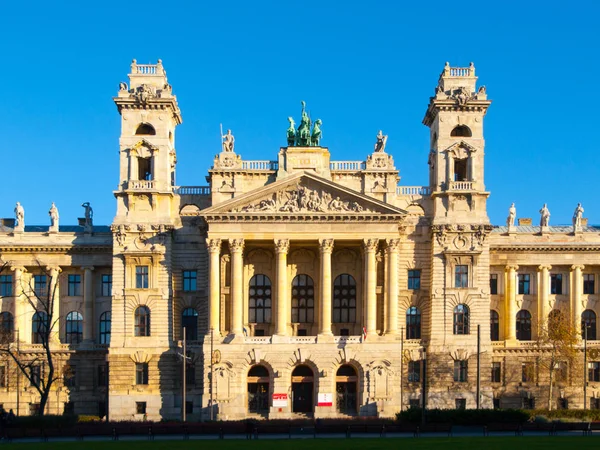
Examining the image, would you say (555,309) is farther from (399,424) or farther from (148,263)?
(148,263)

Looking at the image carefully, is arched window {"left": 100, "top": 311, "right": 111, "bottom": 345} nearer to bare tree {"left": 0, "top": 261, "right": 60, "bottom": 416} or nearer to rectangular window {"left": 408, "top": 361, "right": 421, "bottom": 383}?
bare tree {"left": 0, "top": 261, "right": 60, "bottom": 416}

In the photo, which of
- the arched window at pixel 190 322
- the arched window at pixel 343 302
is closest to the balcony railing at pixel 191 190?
the arched window at pixel 190 322

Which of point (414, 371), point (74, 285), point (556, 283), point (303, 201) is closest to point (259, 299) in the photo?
point (303, 201)

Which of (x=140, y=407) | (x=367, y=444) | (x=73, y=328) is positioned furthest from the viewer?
(x=73, y=328)

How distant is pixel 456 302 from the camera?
282ft

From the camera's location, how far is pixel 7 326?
302ft

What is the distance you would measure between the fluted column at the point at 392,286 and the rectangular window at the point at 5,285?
37701 millimetres

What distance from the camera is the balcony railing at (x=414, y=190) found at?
292 feet

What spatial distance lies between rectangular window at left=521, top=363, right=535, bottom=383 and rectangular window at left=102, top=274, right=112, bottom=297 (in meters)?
40.9

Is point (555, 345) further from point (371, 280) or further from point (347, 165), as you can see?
point (347, 165)

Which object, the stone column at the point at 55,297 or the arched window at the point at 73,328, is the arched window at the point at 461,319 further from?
the stone column at the point at 55,297

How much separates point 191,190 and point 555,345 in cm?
3696

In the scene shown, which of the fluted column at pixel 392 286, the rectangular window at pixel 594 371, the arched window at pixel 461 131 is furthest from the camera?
the rectangular window at pixel 594 371

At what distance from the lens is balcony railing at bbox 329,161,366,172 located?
87.4 meters
